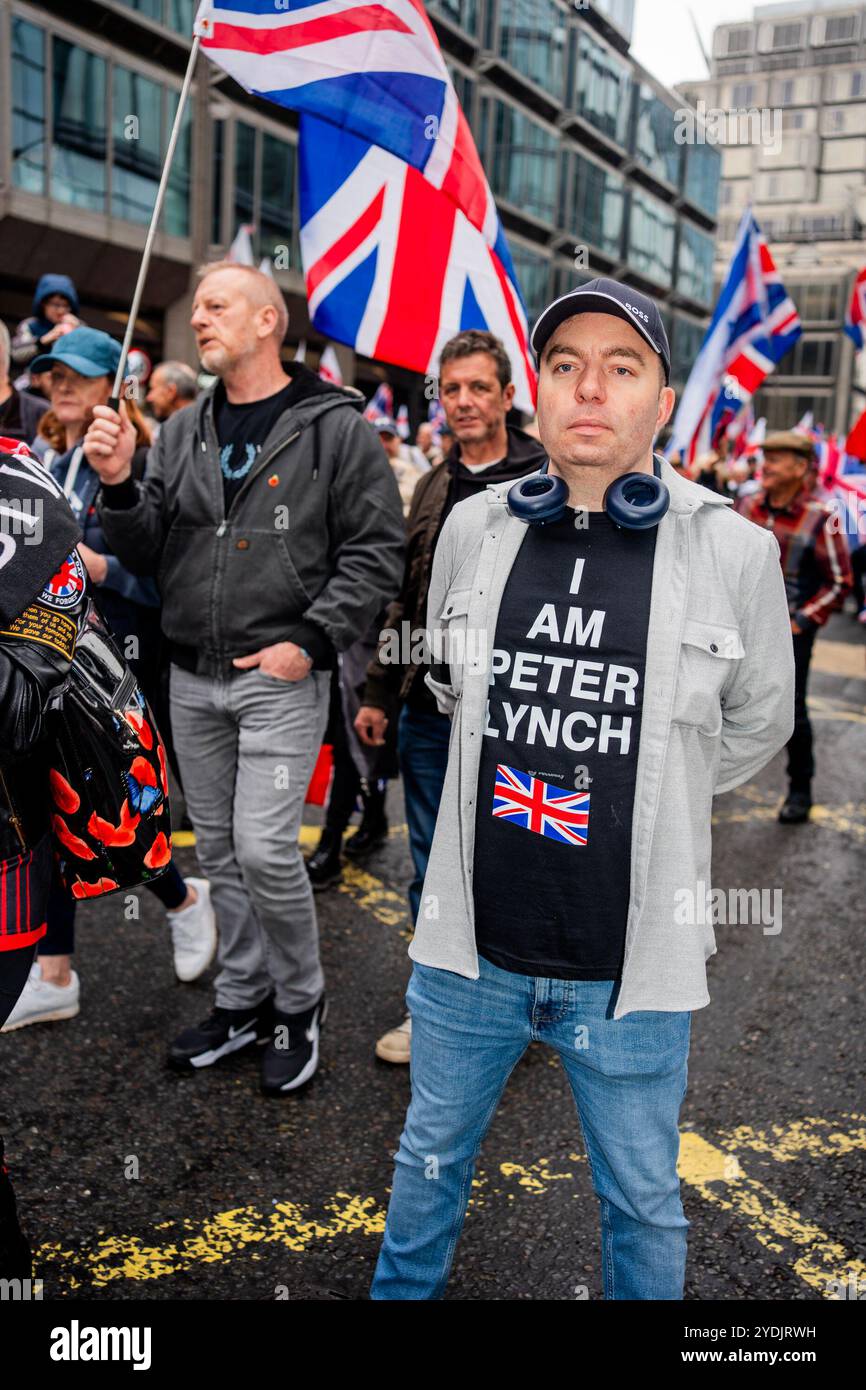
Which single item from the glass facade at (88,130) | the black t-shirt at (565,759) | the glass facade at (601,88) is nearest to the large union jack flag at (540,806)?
the black t-shirt at (565,759)

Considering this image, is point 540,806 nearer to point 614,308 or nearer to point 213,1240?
point 614,308

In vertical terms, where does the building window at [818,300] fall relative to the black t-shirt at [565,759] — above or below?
above

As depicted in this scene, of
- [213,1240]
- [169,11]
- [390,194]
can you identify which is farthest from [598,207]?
[213,1240]

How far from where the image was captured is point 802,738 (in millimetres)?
6520

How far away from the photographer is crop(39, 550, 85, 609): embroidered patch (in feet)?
6.61

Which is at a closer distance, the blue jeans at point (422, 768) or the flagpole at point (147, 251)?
the flagpole at point (147, 251)

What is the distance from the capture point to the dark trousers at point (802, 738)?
21.1 feet

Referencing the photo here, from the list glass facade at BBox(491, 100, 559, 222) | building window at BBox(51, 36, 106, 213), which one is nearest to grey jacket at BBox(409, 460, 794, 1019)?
building window at BBox(51, 36, 106, 213)

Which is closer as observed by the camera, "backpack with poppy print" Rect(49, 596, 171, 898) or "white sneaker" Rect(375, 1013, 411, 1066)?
"backpack with poppy print" Rect(49, 596, 171, 898)

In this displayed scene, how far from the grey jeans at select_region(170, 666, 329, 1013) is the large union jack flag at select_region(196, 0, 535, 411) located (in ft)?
Answer: 4.67

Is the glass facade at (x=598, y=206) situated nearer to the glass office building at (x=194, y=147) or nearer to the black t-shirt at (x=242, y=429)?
the glass office building at (x=194, y=147)

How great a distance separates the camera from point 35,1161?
300 centimetres

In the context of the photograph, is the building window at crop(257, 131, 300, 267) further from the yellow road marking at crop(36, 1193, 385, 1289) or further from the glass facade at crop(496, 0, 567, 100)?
the yellow road marking at crop(36, 1193, 385, 1289)

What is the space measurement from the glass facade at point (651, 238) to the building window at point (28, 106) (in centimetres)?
3056
